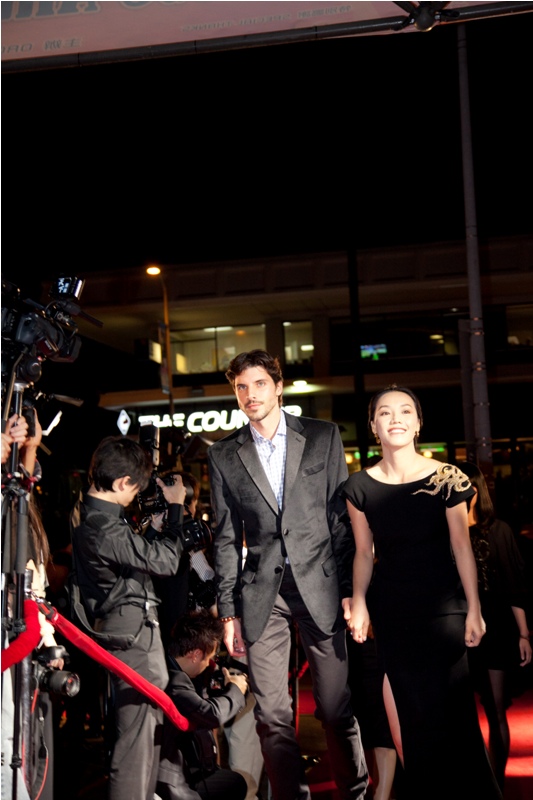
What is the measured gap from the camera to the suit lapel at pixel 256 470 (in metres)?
3.54

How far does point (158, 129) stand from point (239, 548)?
7889mm

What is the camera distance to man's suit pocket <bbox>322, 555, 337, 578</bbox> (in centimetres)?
347

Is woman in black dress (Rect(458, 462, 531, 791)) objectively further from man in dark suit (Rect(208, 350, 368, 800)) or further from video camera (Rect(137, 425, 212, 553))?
video camera (Rect(137, 425, 212, 553))

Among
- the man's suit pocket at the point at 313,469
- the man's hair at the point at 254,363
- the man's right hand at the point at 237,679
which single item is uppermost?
the man's hair at the point at 254,363

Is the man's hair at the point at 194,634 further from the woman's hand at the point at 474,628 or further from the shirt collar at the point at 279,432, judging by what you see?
the woman's hand at the point at 474,628

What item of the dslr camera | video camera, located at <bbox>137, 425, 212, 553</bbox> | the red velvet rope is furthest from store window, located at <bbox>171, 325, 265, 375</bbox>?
the red velvet rope

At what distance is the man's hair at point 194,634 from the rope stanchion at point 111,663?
456mm

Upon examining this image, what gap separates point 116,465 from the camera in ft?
12.3

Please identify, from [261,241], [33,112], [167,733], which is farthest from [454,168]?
[167,733]

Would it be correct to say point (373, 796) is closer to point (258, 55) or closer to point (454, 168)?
point (258, 55)

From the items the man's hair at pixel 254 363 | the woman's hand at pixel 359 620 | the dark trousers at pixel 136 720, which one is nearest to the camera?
the woman's hand at pixel 359 620

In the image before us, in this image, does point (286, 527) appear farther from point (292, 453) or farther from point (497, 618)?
point (497, 618)

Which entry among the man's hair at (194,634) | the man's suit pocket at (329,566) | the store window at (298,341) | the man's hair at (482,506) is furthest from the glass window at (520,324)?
the man's suit pocket at (329,566)

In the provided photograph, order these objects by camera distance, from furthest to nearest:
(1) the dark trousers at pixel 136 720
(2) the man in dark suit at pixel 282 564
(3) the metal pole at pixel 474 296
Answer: (3) the metal pole at pixel 474 296 → (1) the dark trousers at pixel 136 720 → (2) the man in dark suit at pixel 282 564
